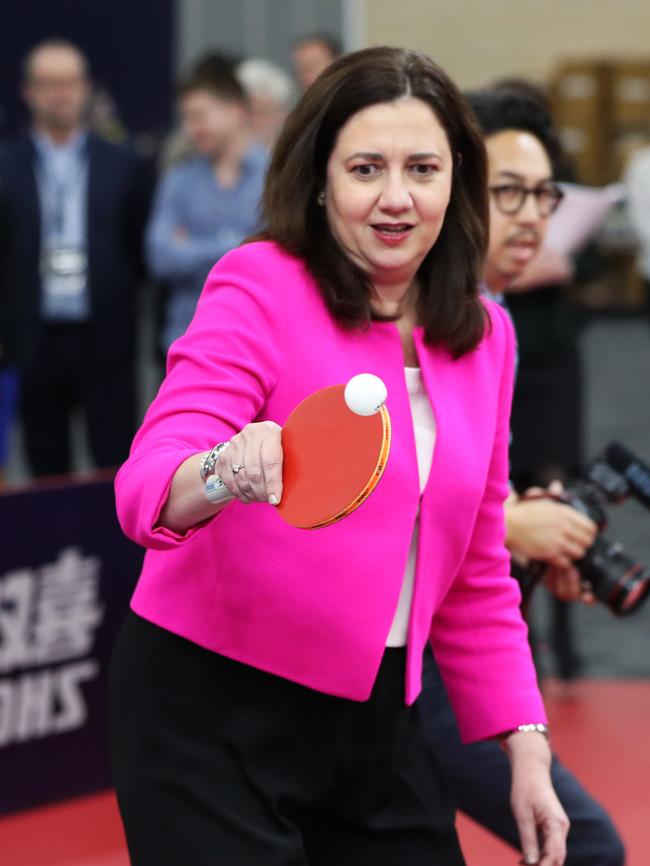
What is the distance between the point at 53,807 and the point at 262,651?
2.24m

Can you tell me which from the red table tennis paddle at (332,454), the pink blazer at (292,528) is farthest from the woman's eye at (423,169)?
the red table tennis paddle at (332,454)

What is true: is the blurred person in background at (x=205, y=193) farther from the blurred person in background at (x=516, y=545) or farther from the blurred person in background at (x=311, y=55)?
the blurred person in background at (x=516, y=545)

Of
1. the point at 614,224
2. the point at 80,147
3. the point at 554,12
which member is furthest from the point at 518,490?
the point at 554,12

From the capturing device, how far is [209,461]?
1338mm

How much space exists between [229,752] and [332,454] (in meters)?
0.46

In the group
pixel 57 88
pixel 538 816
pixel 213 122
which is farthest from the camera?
pixel 57 88

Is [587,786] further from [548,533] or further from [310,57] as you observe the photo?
[310,57]

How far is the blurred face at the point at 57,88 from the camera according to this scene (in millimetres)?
5266

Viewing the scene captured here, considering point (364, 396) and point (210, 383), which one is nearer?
point (364, 396)

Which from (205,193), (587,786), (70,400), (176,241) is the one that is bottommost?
(587,786)

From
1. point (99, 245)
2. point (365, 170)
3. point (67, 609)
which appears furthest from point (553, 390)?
point (365, 170)

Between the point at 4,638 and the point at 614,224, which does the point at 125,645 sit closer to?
the point at 4,638

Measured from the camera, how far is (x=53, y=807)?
12.0 ft

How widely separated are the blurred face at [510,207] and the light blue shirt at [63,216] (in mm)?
3030
